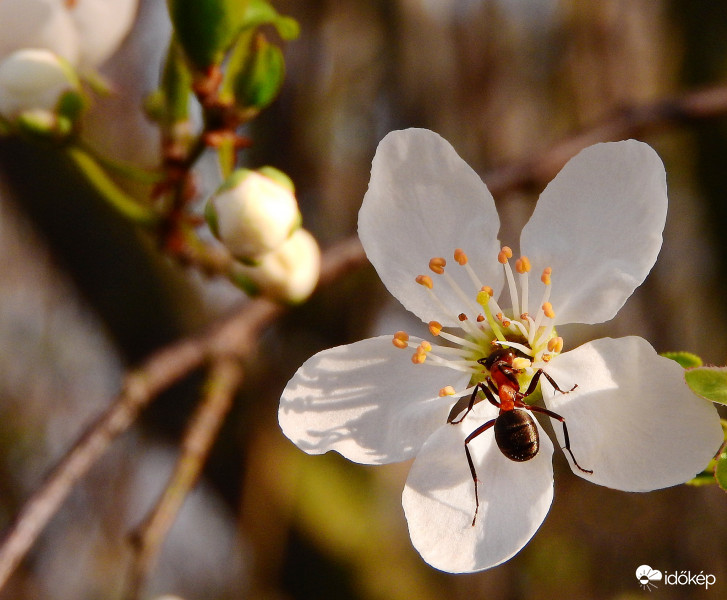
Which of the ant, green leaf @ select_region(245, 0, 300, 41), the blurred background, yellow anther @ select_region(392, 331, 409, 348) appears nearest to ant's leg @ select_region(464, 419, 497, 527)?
the ant

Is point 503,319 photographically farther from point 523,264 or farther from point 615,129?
point 615,129

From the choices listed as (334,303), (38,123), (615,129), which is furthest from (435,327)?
(334,303)

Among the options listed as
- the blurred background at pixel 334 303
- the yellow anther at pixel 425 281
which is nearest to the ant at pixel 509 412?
the yellow anther at pixel 425 281

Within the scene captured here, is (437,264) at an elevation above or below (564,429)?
above

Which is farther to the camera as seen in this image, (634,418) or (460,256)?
(460,256)

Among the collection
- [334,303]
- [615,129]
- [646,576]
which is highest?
[615,129]

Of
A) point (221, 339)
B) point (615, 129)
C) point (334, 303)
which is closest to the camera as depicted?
point (221, 339)

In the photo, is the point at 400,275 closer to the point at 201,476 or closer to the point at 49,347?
the point at 201,476

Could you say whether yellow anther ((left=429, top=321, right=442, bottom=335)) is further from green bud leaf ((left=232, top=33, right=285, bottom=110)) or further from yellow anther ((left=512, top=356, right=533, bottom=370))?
green bud leaf ((left=232, top=33, right=285, bottom=110))
